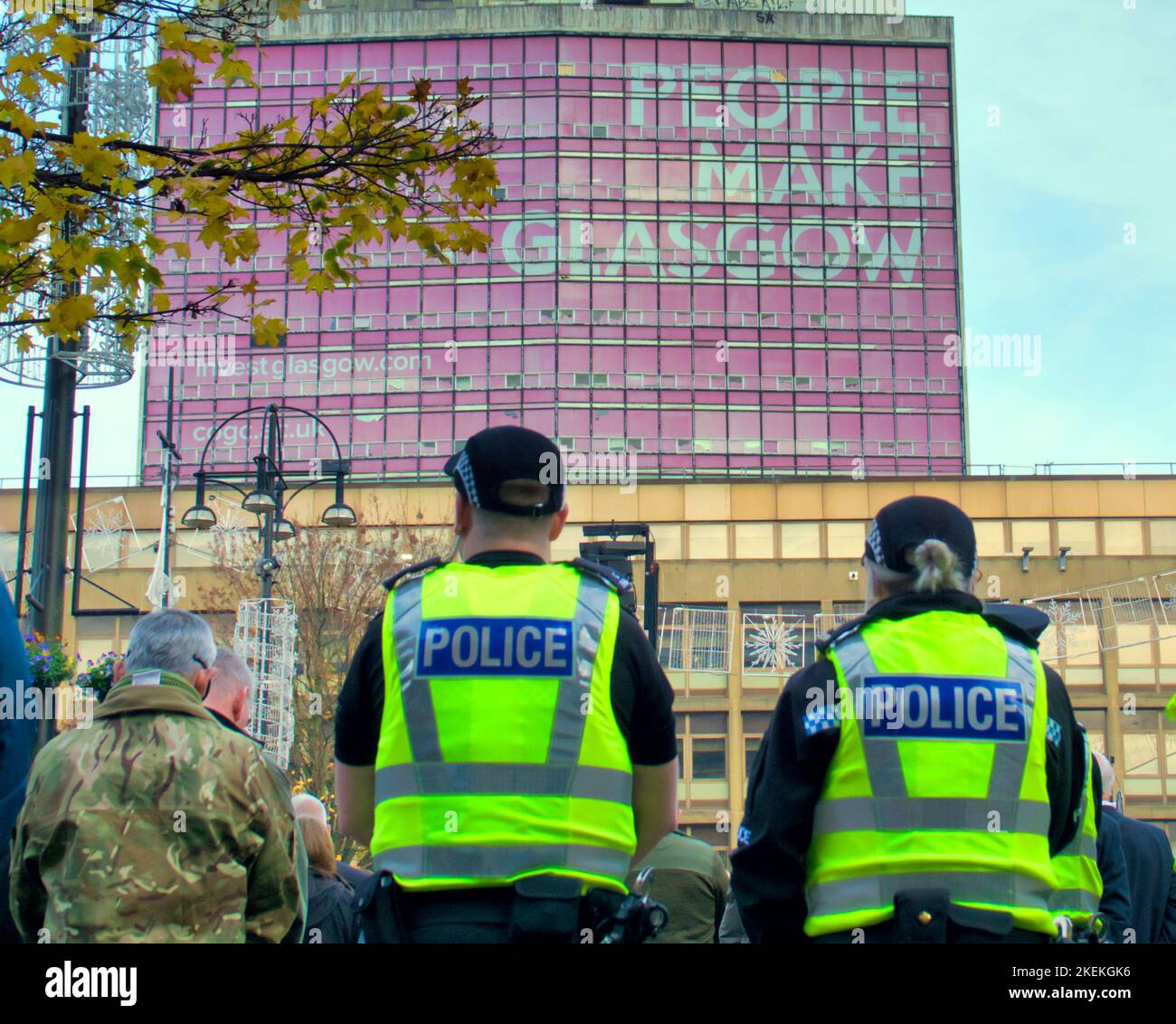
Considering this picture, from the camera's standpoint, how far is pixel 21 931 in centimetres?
399

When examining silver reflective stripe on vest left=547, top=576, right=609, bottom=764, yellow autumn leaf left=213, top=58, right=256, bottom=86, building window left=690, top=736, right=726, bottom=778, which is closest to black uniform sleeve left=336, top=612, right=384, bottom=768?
silver reflective stripe on vest left=547, top=576, right=609, bottom=764

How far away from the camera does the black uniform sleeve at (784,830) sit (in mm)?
3611

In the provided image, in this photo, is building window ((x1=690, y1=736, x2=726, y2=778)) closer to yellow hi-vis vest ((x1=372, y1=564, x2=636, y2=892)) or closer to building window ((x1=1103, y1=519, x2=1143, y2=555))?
building window ((x1=1103, y1=519, x2=1143, y2=555))

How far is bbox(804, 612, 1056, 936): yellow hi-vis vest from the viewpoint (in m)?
3.52

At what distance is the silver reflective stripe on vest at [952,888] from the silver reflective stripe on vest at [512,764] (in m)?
0.55

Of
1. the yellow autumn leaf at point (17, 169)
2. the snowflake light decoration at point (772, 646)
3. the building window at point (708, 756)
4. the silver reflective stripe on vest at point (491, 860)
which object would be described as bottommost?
the building window at point (708, 756)

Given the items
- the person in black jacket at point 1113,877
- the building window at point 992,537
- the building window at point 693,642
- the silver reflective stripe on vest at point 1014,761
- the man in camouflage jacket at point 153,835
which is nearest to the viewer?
the silver reflective stripe on vest at point 1014,761

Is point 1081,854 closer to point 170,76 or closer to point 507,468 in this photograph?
point 507,468

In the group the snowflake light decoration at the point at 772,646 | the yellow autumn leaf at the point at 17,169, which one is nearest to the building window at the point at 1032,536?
the snowflake light decoration at the point at 772,646

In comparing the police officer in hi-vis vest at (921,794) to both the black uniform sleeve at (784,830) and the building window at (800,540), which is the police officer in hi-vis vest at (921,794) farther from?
the building window at (800,540)

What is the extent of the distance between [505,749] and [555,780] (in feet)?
0.43

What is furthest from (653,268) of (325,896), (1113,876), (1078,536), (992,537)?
(1113,876)
